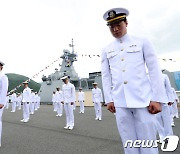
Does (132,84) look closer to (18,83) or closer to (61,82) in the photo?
(61,82)

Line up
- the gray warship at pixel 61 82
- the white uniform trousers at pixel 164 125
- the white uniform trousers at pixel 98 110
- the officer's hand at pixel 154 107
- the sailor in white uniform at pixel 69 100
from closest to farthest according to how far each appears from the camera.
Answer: the officer's hand at pixel 154 107
the white uniform trousers at pixel 164 125
the sailor in white uniform at pixel 69 100
the white uniform trousers at pixel 98 110
the gray warship at pixel 61 82

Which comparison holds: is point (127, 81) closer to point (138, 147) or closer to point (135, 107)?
point (135, 107)

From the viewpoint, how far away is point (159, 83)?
2094mm

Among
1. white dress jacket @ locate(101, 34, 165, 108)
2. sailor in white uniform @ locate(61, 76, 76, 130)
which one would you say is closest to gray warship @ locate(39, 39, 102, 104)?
sailor in white uniform @ locate(61, 76, 76, 130)

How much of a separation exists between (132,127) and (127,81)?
53cm

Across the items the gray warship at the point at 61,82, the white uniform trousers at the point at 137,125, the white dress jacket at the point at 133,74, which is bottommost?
the white uniform trousers at the point at 137,125

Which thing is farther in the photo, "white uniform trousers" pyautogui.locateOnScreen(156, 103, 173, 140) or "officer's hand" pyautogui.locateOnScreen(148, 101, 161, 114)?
"white uniform trousers" pyautogui.locateOnScreen(156, 103, 173, 140)

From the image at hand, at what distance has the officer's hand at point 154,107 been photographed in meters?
2.03

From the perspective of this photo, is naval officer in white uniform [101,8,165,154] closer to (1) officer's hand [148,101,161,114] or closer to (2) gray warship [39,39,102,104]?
(1) officer's hand [148,101,161,114]

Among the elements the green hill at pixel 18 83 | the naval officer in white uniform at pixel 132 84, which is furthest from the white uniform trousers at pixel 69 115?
the green hill at pixel 18 83

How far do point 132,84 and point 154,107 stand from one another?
36 centimetres

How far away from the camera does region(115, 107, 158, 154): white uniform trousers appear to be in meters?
2.08

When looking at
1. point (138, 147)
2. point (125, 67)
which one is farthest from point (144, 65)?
point (138, 147)

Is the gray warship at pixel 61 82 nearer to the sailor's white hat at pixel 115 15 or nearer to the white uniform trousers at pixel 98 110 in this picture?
the white uniform trousers at pixel 98 110
